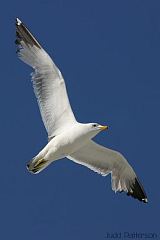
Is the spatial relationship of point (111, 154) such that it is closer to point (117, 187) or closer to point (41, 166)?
point (117, 187)

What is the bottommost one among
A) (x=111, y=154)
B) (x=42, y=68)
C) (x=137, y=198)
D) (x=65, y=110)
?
(x=137, y=198)

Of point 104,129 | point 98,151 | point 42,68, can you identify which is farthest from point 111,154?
point 42,68

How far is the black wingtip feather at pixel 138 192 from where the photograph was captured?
51.2 feet

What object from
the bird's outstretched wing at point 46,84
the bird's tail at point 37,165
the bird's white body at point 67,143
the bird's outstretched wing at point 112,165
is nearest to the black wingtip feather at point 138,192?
the bird's outstretched wing at point 112,165

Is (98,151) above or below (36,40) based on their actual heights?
below

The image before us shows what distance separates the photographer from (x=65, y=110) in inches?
572

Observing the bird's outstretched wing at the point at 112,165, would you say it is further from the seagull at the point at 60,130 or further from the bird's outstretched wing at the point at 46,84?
the bird's outstretched wing at the point at 46,84

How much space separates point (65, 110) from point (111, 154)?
1367 mm

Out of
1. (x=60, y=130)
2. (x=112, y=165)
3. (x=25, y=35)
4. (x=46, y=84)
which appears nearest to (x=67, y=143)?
(x=60, y=130)

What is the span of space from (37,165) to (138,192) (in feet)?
9.13

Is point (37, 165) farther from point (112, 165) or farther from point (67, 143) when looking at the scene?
point (112, 165)

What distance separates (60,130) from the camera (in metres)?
14.5

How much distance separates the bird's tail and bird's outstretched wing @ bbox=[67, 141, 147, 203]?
4.29 feet

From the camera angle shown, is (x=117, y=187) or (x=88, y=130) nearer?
(x=88, y=130)
